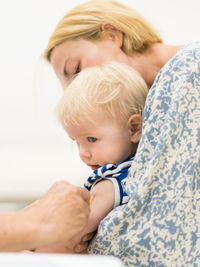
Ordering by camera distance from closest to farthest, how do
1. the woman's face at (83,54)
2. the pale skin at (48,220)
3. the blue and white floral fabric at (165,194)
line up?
the pale skin at (48,220)
the blue and white floral fabric at (165,194)
the woman's face at (83,54)

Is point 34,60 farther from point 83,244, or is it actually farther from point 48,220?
point 48,220

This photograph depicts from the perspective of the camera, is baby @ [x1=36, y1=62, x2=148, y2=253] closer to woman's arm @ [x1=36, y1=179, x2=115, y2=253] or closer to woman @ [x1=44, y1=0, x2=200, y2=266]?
woman's arm @ [x1=36, y1=179, x2=115, y2=253]

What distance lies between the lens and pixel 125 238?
103 centimetres

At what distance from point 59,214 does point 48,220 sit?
1.3 inches

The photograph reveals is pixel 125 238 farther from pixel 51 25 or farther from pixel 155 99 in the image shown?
pixel 51 25

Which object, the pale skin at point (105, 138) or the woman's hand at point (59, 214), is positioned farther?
the pale skin at point (105, 138)

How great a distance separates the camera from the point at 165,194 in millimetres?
A: 1011

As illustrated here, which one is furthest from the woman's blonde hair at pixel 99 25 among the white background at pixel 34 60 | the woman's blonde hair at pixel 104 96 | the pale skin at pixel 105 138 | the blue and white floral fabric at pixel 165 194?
the white background at pixel 34 60

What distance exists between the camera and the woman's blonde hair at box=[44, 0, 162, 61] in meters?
1.77

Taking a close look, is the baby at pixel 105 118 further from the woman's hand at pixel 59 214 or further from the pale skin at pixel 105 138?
the woman's hand at pixel 59 214

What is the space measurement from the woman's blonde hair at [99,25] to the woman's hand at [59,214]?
87cm

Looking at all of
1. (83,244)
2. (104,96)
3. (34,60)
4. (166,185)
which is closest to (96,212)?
(83,244)

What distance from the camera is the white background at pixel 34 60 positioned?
314 cm

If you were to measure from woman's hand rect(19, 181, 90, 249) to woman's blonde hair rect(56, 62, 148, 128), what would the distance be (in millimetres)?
247
